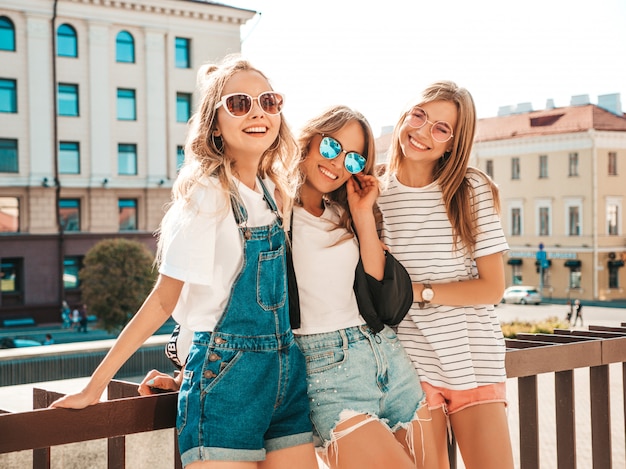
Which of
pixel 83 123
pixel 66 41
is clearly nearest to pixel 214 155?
pixel 83 123

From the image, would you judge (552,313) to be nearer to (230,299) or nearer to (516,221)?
(516,221)

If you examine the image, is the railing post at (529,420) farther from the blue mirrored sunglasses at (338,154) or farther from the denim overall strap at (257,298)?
the denim overall strap at (257,298)

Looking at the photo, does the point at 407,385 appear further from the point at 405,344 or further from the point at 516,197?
the point at 516,197

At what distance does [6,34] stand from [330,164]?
33.3 metres

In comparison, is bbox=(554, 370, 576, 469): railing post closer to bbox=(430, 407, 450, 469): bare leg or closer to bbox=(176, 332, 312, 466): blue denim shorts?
bbox=(430, 407, 450, 469): bare leg

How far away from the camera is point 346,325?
8.49 ft

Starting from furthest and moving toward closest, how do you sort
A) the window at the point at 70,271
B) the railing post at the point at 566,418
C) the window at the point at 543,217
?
the window at the point at 543,217, the window at the point at 70,271, the railing post at the point at 566,418

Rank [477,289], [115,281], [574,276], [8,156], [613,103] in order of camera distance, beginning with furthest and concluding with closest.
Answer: [613,103], [574,276], [8,156], [115,281], [477,289]

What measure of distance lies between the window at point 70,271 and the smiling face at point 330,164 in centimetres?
3258

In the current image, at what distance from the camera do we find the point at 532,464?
10.2 feet

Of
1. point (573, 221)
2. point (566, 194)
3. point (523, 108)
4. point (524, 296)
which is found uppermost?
point (523, 108)

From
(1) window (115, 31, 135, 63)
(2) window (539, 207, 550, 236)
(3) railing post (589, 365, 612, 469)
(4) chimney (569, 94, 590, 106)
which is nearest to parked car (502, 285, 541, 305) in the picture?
(2) window (539, 207, 550, 236)

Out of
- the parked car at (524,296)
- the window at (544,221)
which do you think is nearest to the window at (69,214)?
the parked car at (524,296)

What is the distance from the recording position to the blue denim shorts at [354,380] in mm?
2480
